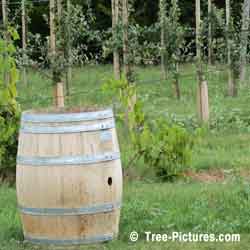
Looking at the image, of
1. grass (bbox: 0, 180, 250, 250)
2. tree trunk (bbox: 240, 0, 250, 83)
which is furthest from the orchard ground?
tree trunk (bbox: 240, 0, 250, 83)

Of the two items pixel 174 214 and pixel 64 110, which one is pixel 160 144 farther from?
Result: pixel 64 110

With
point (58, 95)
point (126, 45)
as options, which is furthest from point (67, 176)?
point (126, 45)

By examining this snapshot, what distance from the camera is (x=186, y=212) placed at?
7.05 m

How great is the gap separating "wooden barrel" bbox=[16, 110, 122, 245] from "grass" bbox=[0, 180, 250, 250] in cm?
18

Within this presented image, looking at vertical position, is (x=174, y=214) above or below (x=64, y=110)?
below

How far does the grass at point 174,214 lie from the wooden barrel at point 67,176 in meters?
0.18

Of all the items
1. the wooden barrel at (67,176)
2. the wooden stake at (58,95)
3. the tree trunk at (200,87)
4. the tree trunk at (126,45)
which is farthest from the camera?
the tree trunk at (200,87)

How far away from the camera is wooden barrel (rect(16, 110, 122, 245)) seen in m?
6.01

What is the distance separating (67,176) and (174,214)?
4.20 ft

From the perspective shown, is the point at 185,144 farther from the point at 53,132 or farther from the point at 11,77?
the point at 53,132

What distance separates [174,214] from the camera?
6934 mm

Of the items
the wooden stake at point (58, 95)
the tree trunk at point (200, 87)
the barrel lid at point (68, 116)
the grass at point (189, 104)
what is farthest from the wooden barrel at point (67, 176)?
the tree trunk at point (200, 87)

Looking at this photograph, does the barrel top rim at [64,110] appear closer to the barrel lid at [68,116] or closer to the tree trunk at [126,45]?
the barrel lid at [68,116]

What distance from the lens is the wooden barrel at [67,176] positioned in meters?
6.01
